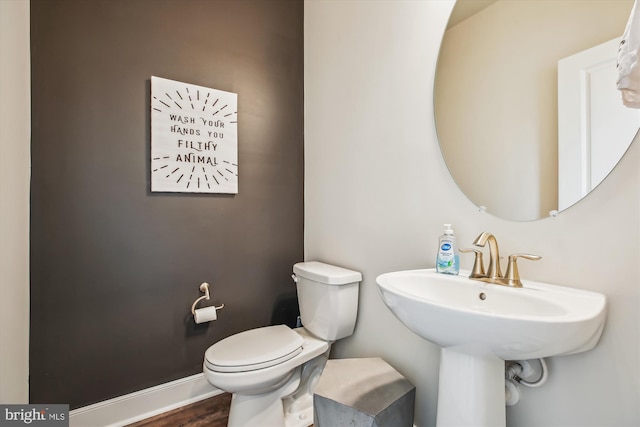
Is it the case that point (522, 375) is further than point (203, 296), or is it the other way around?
point (203, 296)

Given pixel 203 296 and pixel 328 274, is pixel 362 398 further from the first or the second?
pixel 203 296

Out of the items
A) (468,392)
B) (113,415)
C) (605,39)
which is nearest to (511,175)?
(605,39)

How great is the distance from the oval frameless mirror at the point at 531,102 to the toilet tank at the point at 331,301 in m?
0.73

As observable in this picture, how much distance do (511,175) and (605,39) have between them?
1.40ft

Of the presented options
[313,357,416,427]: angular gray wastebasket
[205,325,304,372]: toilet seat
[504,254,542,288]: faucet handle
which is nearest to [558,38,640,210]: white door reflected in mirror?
[504,254,542,288]: faucet handle

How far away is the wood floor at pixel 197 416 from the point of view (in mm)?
1472

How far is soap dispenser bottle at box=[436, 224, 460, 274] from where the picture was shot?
107 centimetres

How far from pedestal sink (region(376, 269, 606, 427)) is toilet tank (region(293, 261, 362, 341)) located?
0.49 meters

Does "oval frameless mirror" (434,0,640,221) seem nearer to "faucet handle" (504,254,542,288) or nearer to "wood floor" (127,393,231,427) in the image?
"faucet handle" (504,254,542,288)

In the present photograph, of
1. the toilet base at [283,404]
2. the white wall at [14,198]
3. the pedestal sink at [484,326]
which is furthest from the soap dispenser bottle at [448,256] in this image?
the white wall at [14,198]

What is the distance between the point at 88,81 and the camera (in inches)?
55.2

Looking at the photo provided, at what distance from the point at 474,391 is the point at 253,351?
0.88m

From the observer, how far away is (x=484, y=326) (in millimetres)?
661

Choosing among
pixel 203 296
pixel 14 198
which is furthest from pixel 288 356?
pixel 14 198
